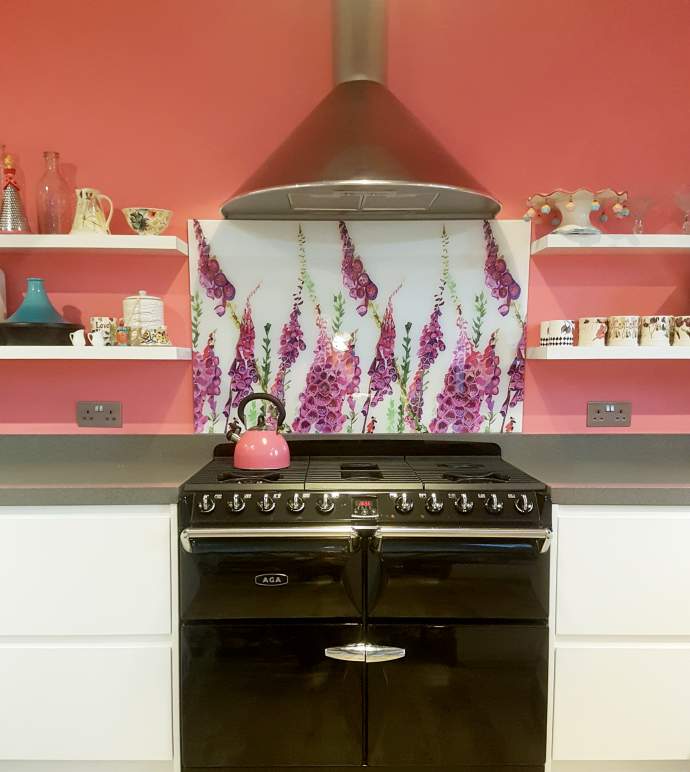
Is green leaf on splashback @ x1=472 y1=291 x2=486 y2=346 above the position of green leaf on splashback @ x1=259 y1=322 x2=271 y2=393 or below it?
above

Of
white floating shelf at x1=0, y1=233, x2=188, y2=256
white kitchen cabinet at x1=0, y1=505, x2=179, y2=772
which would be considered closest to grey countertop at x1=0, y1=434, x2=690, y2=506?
white kitchen cabinet at x1=0, y1=505, x2=179, y2=772

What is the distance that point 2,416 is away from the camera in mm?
2084

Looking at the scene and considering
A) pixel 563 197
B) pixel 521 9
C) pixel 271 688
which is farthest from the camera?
pixel 521 9

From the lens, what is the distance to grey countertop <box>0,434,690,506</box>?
1531mm

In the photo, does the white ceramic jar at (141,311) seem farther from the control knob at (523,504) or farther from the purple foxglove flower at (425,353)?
the control knob at (523,504)

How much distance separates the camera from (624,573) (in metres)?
1.55

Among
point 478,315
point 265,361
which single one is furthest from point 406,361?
point 265,361

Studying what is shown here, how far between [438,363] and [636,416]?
2.54 ft

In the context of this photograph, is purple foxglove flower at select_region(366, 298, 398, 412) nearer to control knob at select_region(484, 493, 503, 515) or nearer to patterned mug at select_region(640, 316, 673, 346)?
control knob at select_region(484, 493, 503, 515)

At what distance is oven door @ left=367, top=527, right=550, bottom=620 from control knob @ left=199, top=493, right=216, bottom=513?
0.44 metres

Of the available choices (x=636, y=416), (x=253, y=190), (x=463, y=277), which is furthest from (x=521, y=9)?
(x=636, y=416)

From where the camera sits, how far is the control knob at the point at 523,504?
5.02 ft

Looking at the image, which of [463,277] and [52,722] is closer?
[52,722]

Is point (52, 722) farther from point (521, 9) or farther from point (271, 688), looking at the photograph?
point (521, 9)
